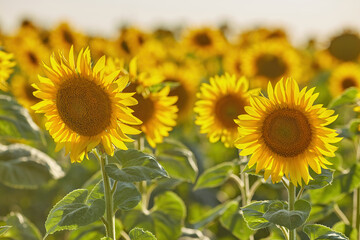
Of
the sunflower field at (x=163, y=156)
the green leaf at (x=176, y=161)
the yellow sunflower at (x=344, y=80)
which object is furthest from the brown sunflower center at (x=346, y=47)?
the green leaf at (x=176, y=161)

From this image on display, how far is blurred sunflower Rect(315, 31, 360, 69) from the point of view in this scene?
19.7 feet

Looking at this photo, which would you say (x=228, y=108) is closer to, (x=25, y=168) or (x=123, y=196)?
(x=123, y=196)

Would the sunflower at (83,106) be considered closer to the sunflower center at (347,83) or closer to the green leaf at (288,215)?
the green leaf at (288,215)

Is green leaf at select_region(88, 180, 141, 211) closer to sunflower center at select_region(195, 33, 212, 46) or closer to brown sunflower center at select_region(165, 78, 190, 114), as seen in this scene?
brown sunflower center at select_region(165, 78, 190, 114)

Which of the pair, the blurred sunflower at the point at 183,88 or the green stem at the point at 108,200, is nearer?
the green stem at the point at 108,200

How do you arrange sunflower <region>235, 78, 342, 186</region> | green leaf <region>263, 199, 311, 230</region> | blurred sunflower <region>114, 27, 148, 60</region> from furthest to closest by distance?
1. blurred sunflower <region>114, 27, 148, 60</region>
2. sunflower <region>235, 78, 342, 186</region>
3. green leaf <region>263, 199, 311, 230</region>

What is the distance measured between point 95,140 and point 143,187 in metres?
0.71

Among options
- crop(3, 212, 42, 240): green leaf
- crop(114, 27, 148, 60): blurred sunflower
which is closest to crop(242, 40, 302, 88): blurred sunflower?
crop(114, 27, 148, 60): blurred sunflower

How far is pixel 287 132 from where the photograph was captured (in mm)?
1715

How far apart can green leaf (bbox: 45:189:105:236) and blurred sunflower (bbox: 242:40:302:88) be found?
304cm

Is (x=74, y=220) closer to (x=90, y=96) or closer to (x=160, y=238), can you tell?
(x=90, y=96)

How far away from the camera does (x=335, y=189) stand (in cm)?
220

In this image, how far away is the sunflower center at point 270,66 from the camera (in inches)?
183

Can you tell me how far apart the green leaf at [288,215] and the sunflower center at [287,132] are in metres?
0.15
